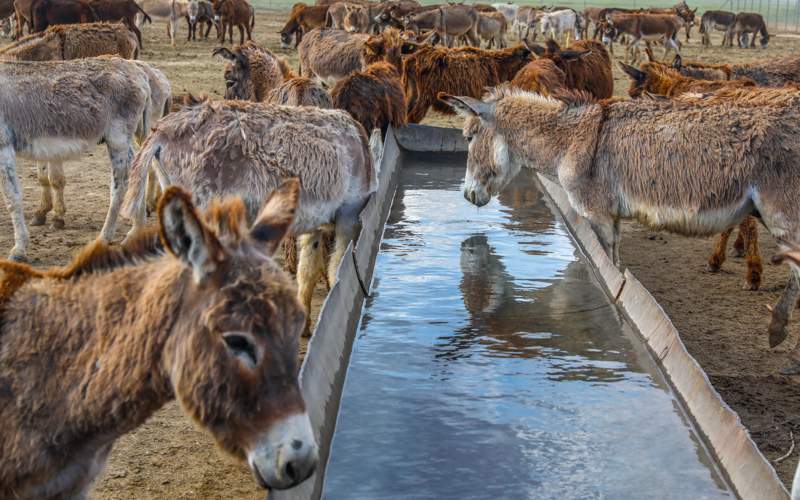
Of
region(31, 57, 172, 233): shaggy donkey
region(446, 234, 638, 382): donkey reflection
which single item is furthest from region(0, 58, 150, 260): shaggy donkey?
region(446, 234, 638, 382): donkey reflection

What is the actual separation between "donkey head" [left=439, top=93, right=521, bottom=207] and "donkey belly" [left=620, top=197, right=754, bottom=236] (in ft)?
Answer: 3.98

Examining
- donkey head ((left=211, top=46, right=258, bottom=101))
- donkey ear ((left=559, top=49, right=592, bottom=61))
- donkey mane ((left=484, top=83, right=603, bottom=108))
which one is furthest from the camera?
donkey ear ((left=559, top=49, right=592, bottom=61))

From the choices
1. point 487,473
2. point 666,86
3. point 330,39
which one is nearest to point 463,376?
point 487,473

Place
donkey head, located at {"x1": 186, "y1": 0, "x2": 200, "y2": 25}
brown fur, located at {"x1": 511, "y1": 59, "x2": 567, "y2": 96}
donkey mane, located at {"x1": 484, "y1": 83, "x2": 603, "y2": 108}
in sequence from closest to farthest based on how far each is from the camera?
1. donkey mane, located at {"x1": 484, "y1": 83, "x2": 603, "y2": 108}
2. brown fur, located at {"x1": 511, "y1": 59, "x2": 567, "y2": 96}
3. donkey head, located at {"x1": 186, "y1": 0, "x2": 200, "y2": 25}

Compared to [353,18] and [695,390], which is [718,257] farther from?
[353,18]

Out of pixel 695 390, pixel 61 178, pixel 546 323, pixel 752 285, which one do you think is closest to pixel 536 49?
pixel 752 285

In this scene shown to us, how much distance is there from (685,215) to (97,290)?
469 cm

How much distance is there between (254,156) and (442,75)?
312 inches

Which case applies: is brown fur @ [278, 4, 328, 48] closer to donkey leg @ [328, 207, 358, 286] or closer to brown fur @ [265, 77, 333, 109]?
brown fur @ [265, 77, 333, 109]

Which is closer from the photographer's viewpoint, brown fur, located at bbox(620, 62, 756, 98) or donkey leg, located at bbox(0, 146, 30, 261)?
donkey leg, located at bbox(0, 146, 30, 261)

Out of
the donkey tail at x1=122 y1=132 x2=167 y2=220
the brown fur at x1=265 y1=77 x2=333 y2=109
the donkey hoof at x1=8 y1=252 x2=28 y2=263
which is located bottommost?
the donkey hoof at x1=8 y1=252 x2=28 y2=263

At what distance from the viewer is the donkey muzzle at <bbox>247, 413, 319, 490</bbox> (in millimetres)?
2422

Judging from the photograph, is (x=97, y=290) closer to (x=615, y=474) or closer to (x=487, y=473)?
(x=487, y=473)

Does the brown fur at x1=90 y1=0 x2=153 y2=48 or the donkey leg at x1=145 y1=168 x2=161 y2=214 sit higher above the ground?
the brown fur at x1=90 y1=0 x2=153 y2=48
